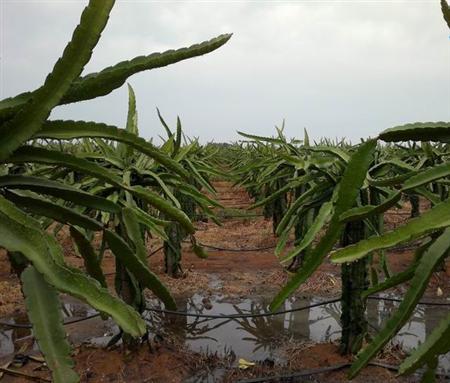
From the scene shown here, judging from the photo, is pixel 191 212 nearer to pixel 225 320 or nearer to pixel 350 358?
pixel 225 320

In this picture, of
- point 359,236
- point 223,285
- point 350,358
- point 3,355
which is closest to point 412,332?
point 350,358

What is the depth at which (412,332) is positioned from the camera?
372 cm

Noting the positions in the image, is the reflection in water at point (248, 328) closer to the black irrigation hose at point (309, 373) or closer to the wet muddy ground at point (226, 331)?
the wet muddy ground at point (226, 331)

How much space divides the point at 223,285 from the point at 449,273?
2.54 m

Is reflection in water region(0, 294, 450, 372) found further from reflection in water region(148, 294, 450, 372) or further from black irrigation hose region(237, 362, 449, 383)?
black irrigation hose region(237, 362, 449, 383)

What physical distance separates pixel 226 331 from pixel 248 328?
19 centimetres

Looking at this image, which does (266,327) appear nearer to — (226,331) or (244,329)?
(244,329)

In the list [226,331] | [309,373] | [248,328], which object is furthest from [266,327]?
[309,373]

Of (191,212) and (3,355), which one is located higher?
(191,212)

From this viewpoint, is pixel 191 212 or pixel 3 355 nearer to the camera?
pixel 3 355

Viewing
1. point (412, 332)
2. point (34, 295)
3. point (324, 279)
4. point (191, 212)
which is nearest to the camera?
point (34, 295)

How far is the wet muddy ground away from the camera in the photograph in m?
2.94

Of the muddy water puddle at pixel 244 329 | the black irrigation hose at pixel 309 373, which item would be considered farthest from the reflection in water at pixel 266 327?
the black irrigation hose at pixel 309 373

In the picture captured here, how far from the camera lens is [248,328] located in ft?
12.6
